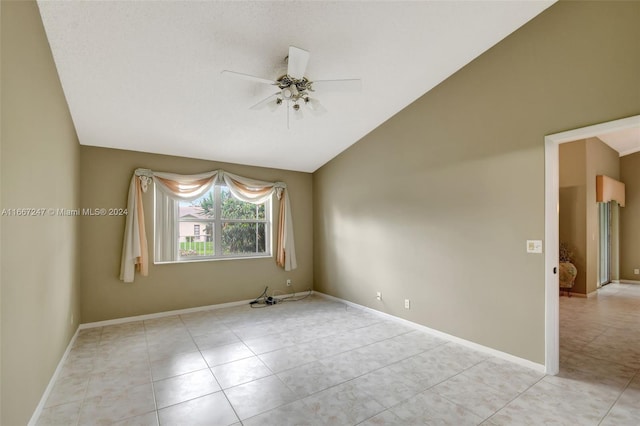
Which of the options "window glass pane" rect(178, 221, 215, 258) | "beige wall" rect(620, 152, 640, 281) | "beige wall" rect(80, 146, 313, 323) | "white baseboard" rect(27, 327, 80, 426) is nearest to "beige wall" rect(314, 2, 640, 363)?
"beige wall" rect(80, 146, 313, 323)

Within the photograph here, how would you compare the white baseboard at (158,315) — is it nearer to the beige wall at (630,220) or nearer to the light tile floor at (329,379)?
the light tile floor at (329,379)

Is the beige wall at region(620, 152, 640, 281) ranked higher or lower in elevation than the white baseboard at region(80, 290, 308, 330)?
higher

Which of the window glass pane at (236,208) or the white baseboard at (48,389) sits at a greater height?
the window glass pane at (236,208)

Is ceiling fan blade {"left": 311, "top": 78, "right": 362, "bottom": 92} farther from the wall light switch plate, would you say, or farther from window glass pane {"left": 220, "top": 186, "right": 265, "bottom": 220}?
window glass pane {"left": 220, "top": 186, "right": 265, "bottom": 220}

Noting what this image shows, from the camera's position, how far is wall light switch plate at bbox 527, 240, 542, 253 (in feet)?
9.21

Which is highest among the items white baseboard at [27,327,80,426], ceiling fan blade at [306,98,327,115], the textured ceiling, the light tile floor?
the textured ceiling

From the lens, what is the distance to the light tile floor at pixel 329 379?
2145mm

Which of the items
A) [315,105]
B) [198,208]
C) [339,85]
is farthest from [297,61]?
[198,208]

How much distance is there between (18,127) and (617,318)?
676 centimetres

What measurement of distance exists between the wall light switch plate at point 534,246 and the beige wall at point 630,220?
6.67 meters

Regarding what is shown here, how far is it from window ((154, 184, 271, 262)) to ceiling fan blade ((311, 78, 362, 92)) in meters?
3.02

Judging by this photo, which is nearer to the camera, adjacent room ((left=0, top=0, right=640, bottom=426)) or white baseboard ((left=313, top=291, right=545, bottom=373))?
adjacent room ((left=0, top=0, right=640, bottom=426))

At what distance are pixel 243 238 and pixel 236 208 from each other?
0.56m

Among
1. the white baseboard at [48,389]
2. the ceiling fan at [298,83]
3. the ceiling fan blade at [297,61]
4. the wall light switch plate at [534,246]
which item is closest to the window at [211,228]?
the white baseboard at [48,389]
